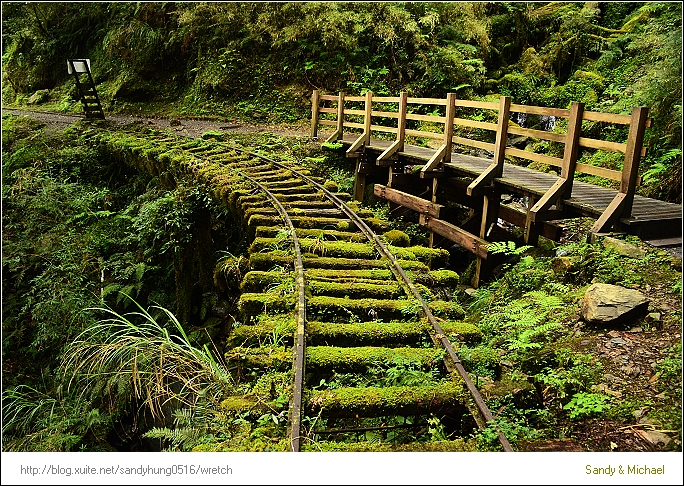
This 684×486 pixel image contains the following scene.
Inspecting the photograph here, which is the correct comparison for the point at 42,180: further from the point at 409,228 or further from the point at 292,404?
the point at 292,404

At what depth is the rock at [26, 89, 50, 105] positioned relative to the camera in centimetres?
1745

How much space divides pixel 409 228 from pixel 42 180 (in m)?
7.93

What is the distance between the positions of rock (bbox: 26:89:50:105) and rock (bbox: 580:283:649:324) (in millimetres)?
19144

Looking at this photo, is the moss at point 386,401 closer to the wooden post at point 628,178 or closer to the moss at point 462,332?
the moss at point 462,332

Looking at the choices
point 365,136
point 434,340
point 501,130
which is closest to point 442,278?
point 434,340

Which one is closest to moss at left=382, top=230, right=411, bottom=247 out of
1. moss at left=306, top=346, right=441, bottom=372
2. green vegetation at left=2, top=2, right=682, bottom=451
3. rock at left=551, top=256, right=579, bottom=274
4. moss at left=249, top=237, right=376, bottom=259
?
green vegetation at left=2, top=2, right=682, bottom=451

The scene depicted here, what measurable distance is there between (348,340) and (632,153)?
127 inches

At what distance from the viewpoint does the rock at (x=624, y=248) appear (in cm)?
515

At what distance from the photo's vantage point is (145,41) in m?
16.7

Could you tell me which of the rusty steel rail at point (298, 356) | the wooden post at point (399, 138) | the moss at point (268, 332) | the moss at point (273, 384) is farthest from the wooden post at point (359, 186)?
the moss at point (273, 384)

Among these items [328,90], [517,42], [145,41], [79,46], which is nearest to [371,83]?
[328,90]

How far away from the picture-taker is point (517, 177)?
679 cm

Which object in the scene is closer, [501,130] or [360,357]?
[360,357]

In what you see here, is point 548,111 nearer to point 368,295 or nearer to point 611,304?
point 611,304
